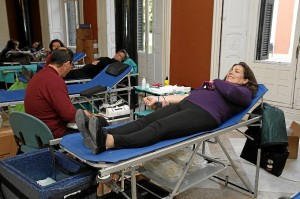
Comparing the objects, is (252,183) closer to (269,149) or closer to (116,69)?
(269,149)

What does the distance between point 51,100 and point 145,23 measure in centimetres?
403

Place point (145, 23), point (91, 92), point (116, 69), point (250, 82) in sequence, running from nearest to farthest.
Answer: point (250, 82), point (91, 92), point (116, 69), point (145, 23)

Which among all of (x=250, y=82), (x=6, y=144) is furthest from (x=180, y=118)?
(x=6, y=144)

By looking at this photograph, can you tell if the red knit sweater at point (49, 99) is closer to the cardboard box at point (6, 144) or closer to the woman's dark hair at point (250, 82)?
the cardboard box at point (6, 144)

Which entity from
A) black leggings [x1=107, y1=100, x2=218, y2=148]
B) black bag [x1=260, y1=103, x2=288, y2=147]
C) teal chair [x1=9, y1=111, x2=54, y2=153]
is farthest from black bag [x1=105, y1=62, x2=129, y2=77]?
black bag [x1=260, y1=103, x2=288, y2=147]

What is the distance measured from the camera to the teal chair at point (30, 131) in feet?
6.03

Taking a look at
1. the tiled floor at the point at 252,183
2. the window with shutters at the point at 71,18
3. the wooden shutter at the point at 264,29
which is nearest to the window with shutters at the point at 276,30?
the wooden shutter at the point at 264,29

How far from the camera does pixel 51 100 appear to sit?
2168 mm

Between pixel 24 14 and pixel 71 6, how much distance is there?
2.10 meters

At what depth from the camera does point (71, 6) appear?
332 inches

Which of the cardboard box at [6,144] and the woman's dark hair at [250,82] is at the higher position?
the woman's dark hair at [250,82]

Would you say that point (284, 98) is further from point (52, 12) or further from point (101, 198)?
point (52, 12)

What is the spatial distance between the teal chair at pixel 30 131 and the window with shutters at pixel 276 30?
11.6 ft

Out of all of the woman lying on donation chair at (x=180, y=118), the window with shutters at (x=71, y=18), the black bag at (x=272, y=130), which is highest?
the window with shutters at (x=71, y=18)
